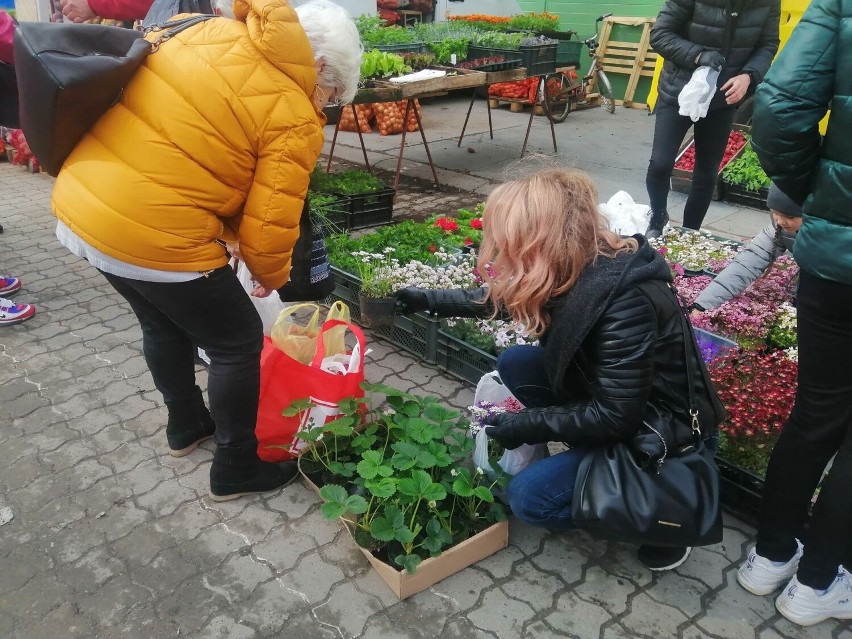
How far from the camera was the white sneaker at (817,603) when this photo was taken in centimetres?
209

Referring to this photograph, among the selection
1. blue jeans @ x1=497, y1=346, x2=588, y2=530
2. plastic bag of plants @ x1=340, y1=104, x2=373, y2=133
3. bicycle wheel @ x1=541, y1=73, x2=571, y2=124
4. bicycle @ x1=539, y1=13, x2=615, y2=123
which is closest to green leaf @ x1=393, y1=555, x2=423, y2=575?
blue jeans @ x1=497, y1=346, x2=588, y2=530

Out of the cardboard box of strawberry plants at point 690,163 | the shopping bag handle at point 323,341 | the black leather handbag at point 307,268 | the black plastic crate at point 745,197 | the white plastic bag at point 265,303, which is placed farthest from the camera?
the cardboard box of strawberry plants at point 690,163

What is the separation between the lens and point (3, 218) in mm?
5672

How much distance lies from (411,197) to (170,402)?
13.4 ft

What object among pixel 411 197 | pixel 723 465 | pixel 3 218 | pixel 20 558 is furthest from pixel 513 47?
pixel 20 558

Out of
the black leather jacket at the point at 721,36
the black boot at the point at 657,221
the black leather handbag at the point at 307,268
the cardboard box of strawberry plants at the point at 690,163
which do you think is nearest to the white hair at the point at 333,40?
the black leather handbag at the point at 307,268

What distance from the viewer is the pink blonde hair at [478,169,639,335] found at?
75.4 inches

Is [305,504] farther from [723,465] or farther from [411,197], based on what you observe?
[411,197]

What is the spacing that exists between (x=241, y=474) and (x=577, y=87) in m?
9.15

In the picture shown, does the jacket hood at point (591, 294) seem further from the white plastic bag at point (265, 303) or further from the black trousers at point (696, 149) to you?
the black trousers at point (696, 149)

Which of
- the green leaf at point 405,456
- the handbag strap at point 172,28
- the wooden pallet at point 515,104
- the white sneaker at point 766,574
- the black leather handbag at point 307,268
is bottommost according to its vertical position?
the wooden pallet at point 515,104

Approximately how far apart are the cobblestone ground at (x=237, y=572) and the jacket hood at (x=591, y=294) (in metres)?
0.80

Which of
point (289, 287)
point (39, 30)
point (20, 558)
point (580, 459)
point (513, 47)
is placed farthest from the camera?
point (513, 47)

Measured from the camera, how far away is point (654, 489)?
1982mm
